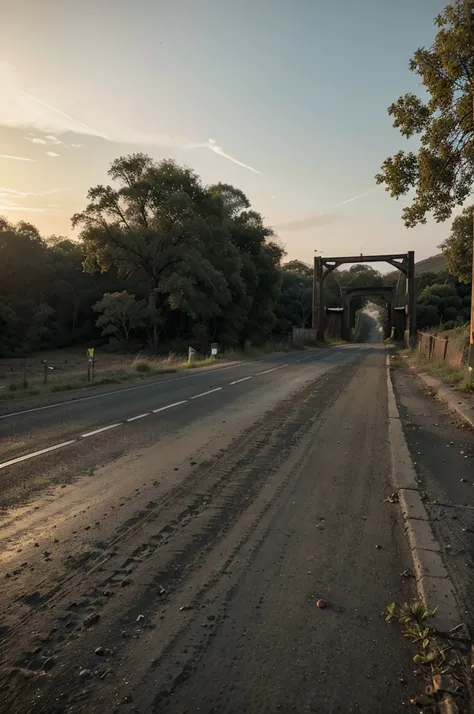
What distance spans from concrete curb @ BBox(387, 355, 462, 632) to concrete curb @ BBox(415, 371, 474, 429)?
12.9 feet

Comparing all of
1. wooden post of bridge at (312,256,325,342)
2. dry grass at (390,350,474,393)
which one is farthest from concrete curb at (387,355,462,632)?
wooden post of bridge at (312,256,325,342)

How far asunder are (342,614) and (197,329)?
4330 centimetres

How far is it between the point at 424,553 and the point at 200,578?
181cm

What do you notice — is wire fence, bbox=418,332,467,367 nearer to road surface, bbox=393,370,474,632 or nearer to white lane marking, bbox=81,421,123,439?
road surface, bbox=393,370,474,632

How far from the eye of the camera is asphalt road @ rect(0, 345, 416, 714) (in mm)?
2561

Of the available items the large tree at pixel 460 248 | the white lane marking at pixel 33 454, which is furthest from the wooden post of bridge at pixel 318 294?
the white lane marking at pixel 33 454

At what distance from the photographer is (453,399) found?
12.3 meters

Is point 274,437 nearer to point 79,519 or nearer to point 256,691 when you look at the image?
point 79,519

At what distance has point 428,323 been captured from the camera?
198ft

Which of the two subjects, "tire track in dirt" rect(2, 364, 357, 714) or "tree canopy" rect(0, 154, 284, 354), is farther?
"tree canopy" rect(0, 154, 284, 354)

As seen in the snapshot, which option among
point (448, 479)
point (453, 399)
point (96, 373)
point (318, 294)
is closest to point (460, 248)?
point (453, 399)

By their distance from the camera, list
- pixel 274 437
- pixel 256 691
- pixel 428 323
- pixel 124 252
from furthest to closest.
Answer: pixel 428 323 < pixel 124 252 < pixel 274 437 < pixel 256 691

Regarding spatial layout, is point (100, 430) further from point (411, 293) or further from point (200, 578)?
point (411, 293)

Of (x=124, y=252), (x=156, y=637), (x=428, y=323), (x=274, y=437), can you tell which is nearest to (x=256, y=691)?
(x=156, y=637)
